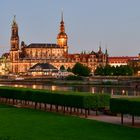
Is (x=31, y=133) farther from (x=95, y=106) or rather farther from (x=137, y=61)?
(x=137, y=61)

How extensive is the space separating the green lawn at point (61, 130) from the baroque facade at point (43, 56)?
163m

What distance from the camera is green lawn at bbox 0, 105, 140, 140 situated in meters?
17.6

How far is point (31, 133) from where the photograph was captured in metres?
18.2

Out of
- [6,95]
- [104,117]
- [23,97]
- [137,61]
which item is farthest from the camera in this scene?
[137,61]

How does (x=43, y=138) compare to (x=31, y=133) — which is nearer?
(x=43, y=138)

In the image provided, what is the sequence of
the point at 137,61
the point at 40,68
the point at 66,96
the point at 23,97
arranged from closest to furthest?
1. the point at 66,96
2. the point at 23,97
3. the point at 40,68
4. the point at 137,61

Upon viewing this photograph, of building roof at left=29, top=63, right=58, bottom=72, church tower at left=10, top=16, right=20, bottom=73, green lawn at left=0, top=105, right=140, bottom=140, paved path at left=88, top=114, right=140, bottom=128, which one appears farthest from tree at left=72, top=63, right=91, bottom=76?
green lawn at left=0, top=105, right=140, bottom=140

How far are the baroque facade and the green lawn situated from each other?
6409 inches

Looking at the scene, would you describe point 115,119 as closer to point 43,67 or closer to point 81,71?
point 81,71

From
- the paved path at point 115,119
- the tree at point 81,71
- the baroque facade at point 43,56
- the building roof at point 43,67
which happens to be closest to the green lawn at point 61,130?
the paved path at point 115,119

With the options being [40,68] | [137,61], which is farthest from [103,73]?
[137,61]

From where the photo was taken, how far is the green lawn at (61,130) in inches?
693

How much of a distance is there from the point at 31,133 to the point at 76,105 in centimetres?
850

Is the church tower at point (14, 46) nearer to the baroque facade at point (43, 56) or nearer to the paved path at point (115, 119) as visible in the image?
the baroque facade at point (43, 56)
